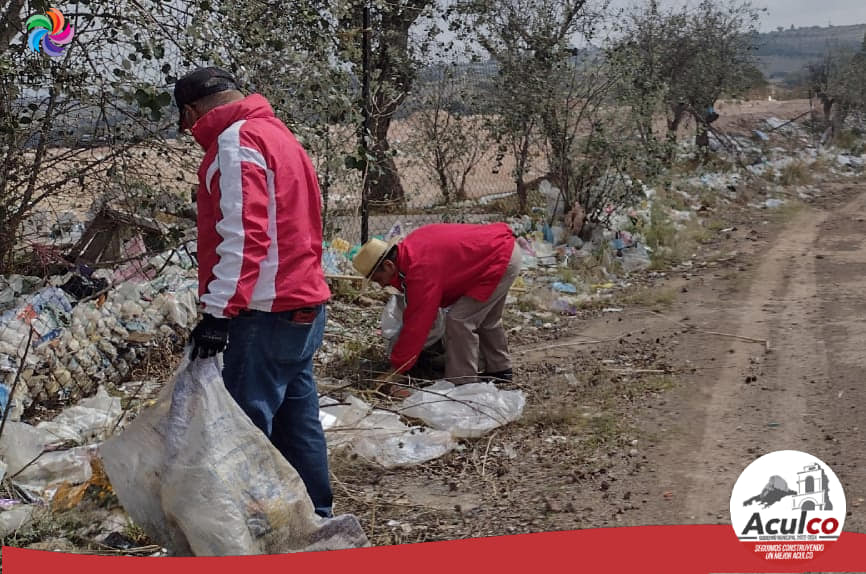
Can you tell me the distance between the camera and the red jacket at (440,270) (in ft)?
15.8

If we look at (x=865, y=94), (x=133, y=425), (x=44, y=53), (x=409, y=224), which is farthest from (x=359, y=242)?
(x=865, y=94)

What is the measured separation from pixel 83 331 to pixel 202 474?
249cm

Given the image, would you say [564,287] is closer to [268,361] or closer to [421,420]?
[421,420]

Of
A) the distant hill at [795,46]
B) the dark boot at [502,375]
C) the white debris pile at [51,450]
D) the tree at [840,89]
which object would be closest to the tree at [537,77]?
the dark boot at [502,375]

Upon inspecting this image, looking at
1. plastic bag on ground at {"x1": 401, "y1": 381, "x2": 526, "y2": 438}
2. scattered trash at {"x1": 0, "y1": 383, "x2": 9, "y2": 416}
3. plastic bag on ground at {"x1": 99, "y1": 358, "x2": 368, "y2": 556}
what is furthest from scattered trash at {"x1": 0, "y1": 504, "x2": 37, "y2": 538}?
plastic bag on ground at {"x1": 401, "y1": 381, "x2": 526, "y2": 438}

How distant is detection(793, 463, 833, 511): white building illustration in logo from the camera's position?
136 inches

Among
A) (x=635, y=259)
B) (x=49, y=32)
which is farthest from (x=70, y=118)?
(x=635, y=259)

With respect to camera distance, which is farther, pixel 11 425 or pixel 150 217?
pixel 150 217

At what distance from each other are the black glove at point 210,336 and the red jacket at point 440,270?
6.47ft

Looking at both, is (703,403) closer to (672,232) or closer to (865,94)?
(672,232)

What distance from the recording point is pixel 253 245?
289cm

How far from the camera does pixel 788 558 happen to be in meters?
3.20

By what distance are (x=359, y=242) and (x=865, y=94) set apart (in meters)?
16.9

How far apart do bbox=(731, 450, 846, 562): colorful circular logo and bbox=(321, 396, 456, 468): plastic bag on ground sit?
1.34 m
